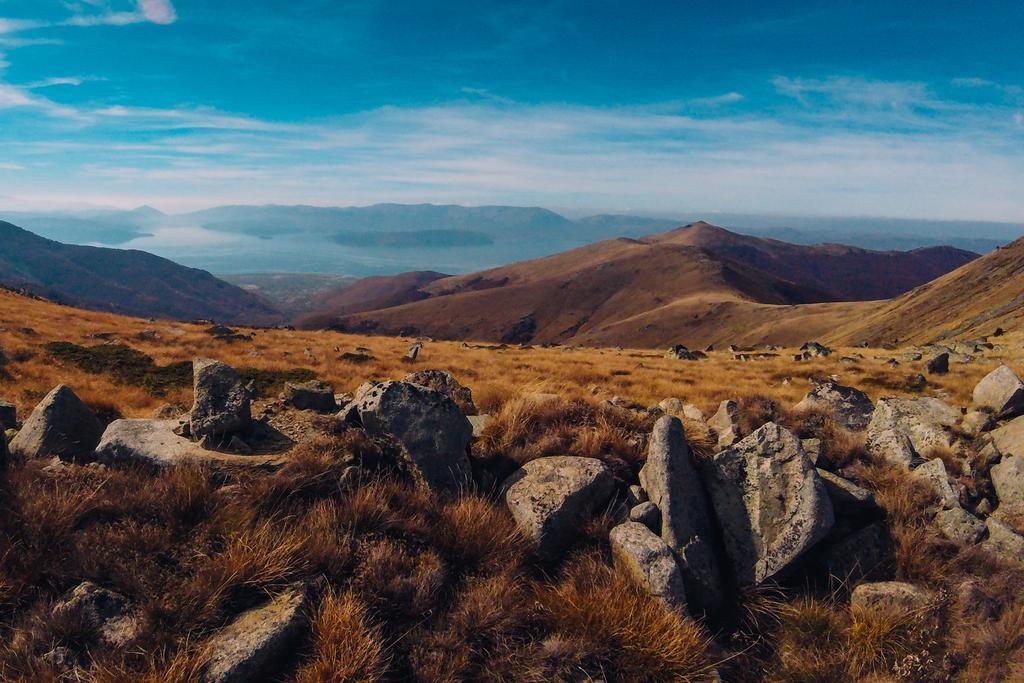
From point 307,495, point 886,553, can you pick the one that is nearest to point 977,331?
point 886,553

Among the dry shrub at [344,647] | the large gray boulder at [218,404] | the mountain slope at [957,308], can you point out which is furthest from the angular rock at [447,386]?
the mountain slope at [957,308]

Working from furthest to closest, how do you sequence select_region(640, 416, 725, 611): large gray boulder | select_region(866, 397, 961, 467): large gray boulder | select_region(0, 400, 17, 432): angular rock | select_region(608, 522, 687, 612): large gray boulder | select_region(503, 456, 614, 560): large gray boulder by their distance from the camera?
select_region(866, 397, 961, 467): large gray boulder
select_region(0, 400, 17, 432): angular rock
select_region(503, 456, 614, 560): large gray boulder
select_region(640, 416, 725, 611): large gray boulder
select_region(608, 522, 687, 612): large gray boulder

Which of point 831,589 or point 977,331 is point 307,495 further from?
point 977,331

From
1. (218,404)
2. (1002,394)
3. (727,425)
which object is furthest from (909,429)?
(218,404)

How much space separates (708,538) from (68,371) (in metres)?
18.9

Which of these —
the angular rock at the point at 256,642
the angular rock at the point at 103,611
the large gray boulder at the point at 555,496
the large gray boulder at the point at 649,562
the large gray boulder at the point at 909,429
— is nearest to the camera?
the angular rock at the point at 256,642

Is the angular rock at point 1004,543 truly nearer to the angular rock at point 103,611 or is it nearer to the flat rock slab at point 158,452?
the flat rock slab at point 158,452

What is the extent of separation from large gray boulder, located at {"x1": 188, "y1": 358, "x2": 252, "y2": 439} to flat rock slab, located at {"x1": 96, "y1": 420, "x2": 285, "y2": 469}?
0.93ft

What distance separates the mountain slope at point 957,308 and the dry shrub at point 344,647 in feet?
261

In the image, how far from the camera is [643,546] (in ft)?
17.6

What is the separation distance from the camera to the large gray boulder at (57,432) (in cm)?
627

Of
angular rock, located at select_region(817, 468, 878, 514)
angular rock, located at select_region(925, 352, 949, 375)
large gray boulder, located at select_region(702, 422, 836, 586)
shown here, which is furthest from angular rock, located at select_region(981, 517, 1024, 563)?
angular rock, located at select_region(925, 352, 949, 375)

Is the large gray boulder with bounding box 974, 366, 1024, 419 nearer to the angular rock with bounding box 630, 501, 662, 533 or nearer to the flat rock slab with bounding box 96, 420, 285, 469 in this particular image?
the angular rock with bounding box 630, 501, 662, 533

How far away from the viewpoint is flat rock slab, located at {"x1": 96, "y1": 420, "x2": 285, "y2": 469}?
598cm
